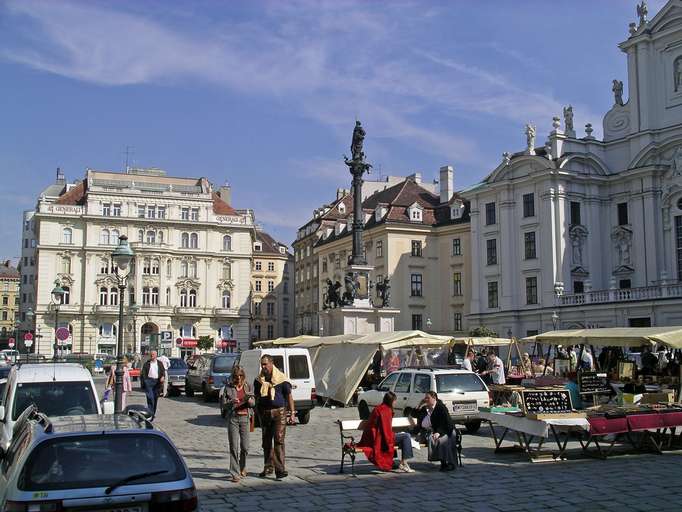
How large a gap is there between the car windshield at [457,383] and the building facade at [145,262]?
62742mm

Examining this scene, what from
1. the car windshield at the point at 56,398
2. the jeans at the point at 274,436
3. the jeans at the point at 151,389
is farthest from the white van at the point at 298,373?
the jeans at the point at 274,436

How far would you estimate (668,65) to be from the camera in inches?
2143

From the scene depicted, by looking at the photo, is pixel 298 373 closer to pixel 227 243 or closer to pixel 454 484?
pixel 454 484

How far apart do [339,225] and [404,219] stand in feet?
35.3

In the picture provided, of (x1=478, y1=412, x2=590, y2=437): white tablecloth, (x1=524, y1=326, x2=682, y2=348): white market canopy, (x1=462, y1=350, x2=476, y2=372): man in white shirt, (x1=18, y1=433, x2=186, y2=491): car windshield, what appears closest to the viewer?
(x1=18, y1=433, x2=186, y2=491): car windshield

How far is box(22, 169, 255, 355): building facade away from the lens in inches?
3162

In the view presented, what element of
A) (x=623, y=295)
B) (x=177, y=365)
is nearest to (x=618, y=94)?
(x=623, y=295)

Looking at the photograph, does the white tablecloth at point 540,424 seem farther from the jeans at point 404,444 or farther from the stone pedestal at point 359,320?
the stone pedestal at point 359,320

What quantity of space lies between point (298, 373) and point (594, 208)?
41.8 meters

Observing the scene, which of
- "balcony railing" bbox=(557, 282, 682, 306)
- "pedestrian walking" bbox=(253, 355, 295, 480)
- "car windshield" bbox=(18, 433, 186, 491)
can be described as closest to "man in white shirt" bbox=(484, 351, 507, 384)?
"pedestrian walking" bbox=(253, 355, 295, 480)

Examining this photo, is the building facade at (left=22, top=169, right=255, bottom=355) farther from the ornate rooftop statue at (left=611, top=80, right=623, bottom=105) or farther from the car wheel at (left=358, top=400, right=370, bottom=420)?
the car wheel at (left=358, top=400, right=370, bottom=420)

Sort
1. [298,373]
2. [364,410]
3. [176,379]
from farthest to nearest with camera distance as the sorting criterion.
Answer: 1. [176,379]
2. [298,373]
3. [364,410]

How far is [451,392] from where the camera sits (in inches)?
704

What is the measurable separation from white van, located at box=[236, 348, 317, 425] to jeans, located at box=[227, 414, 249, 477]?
325 inches
